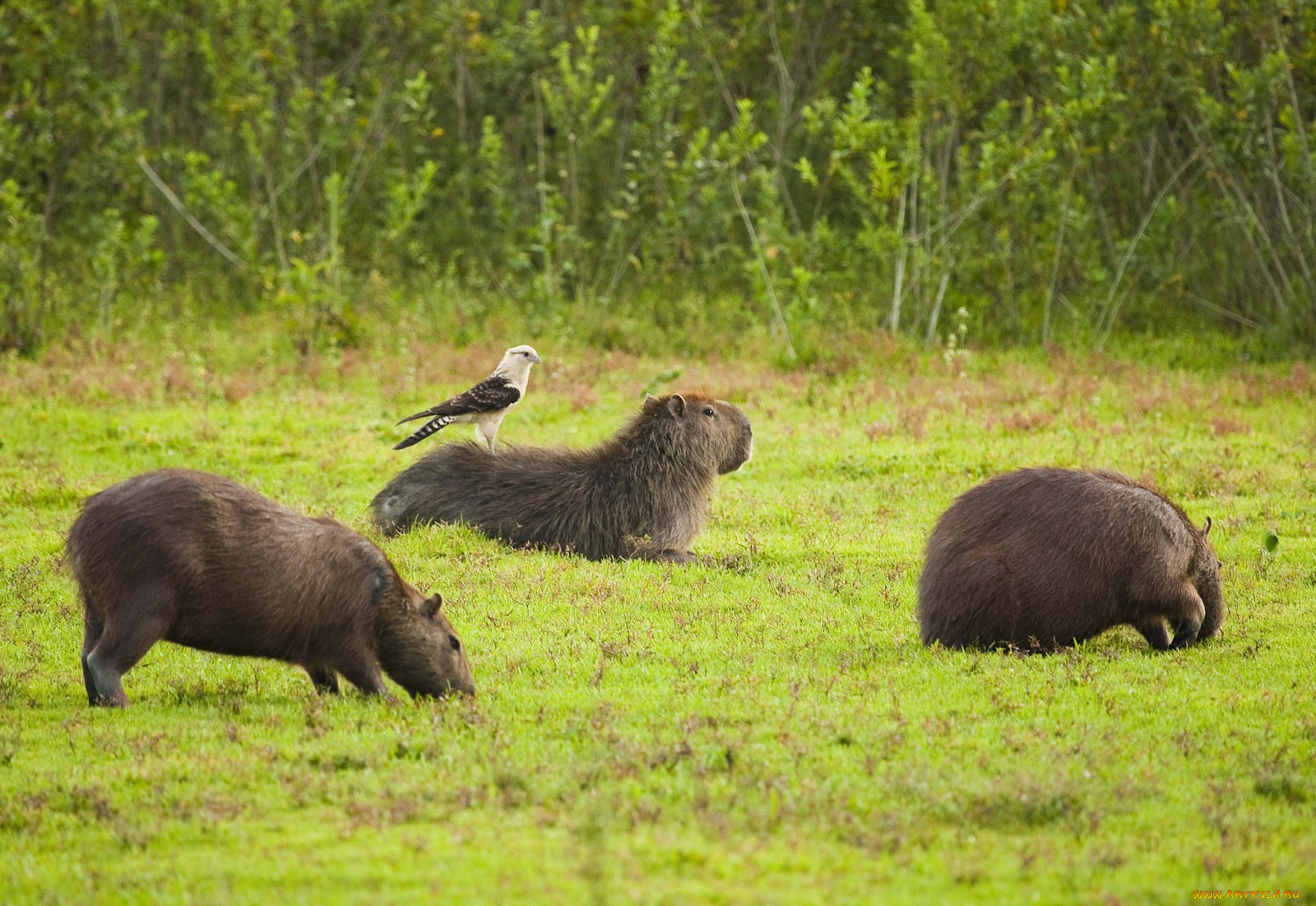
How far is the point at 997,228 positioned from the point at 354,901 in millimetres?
14268

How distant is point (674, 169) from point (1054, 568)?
37.2 ft

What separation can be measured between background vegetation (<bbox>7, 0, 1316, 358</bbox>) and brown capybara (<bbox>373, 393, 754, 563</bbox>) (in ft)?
19.3

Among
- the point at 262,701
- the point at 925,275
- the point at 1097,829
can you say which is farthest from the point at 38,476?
the point at 925,275

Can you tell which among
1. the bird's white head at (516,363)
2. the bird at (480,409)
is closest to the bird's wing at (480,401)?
the bird at (480,409)

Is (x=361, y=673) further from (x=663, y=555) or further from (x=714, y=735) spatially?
(x=663, y=555)

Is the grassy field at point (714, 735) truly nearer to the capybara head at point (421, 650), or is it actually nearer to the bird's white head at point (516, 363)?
the capybara head at point (421, 650)

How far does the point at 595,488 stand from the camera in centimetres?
920

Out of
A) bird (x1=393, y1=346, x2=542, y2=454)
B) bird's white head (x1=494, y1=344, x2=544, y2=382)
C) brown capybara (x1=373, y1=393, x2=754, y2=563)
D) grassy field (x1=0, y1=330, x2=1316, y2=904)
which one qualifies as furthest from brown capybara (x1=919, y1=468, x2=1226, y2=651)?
bird's white head (x1=494, y1=344, x2=544, y2=382)

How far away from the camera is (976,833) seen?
4.48 metres

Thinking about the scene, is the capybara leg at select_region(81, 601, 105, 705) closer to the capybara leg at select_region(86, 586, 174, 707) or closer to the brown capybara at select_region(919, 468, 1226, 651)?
the capybara leg at select_region(86, 586, 174, 707)

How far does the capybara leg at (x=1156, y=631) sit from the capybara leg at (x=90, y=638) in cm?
454

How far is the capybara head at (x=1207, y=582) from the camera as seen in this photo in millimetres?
7066

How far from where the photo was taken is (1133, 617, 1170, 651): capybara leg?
6.91 metres

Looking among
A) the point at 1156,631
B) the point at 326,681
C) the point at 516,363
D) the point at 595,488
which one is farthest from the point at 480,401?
the point at 1156,631
